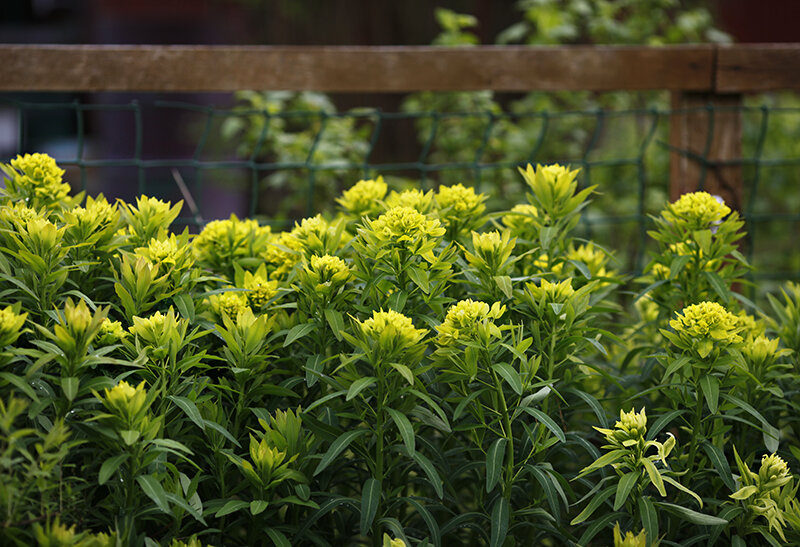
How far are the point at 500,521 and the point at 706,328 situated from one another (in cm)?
58

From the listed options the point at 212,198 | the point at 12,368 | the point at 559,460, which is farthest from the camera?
the point at 212,198

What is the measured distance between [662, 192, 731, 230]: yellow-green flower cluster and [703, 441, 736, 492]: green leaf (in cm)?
52

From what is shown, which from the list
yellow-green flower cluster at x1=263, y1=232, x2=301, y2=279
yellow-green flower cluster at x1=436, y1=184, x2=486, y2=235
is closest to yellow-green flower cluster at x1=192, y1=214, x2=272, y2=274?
yellow-green flower cluster at x1=263, y1=232, x2=301, y2=279

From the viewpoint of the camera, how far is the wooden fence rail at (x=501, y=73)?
2736 mm

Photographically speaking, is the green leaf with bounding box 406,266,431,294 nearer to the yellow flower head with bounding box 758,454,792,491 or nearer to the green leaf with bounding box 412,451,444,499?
the green leaf with bounding box 412,451,444,499

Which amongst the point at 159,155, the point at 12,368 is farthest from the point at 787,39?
the point at 12,368

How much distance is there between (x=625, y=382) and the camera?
6.33 feet

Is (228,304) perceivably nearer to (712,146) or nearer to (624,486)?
(624,486)

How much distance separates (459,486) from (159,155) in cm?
774

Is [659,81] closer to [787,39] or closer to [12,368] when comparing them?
[12,368]

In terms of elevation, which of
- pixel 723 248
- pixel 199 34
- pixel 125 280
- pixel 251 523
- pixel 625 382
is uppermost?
pixel 199 34

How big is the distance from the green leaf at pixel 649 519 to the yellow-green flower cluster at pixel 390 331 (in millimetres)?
551

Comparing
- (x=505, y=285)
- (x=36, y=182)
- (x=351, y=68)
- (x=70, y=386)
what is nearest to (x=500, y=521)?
(x=505, y=285)

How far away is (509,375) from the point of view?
151 centimetres
